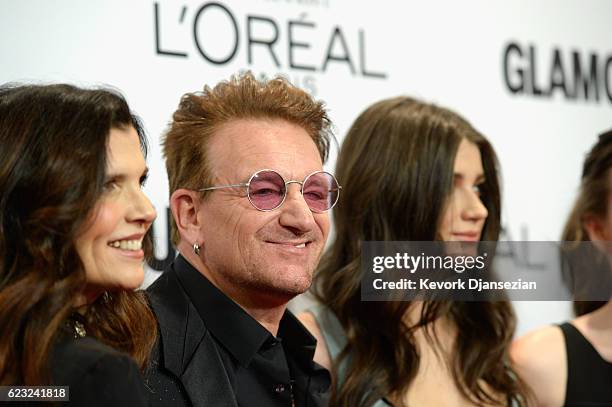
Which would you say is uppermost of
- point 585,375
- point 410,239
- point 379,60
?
point 379,60

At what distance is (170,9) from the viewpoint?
2.80 metres

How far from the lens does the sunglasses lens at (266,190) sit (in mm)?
2338

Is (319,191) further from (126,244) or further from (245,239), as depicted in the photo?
(126,244)

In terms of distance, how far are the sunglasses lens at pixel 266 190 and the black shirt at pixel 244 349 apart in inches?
9.4

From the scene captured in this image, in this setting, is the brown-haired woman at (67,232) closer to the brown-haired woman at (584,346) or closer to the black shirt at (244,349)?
the black shirt at (244,349)

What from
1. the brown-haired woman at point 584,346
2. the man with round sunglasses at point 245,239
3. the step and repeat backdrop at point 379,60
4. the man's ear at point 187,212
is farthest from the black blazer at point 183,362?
the brown-haired woman at point 584,346

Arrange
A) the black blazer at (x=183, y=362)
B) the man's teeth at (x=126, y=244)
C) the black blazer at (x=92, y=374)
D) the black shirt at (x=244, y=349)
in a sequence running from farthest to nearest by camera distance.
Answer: the black shirt at (x=244, y=349) < the black blazer at (x=183, y=362) < the man's teeth at (x=126, y=244) < the black blazer at (x=92, y=374)

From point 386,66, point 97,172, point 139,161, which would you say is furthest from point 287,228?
point 386,66

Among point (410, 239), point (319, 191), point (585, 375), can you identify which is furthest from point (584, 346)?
point (319, 191)

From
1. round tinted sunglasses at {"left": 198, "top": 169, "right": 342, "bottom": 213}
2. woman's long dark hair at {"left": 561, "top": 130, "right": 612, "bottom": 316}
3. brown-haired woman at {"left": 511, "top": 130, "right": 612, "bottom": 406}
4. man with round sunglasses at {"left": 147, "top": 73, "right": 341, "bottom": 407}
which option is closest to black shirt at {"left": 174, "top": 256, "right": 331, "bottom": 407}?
man with round sunglasses at {"left": 147, "top": 73, "right": 341, "bottom": 407}

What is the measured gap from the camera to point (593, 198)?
10.6ft

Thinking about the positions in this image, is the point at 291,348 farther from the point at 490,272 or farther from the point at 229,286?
the point at 490,272

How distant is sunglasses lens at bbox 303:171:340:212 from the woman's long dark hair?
1191 mm

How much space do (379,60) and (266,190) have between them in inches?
43.8
